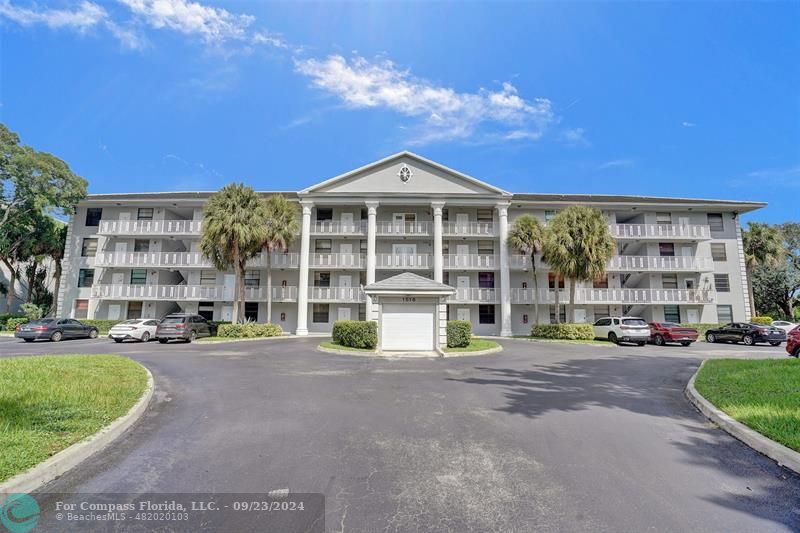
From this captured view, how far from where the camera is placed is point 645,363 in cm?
1435

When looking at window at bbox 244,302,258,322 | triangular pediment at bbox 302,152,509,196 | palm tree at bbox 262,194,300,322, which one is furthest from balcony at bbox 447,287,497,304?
window at bbox 244,302,258,322

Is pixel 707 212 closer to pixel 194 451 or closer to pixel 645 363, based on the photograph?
pixel 645 363

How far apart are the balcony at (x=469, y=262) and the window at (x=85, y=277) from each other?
28421 millimetres

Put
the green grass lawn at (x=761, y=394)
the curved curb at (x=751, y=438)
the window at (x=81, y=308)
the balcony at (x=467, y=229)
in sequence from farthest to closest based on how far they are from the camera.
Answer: the window at (x=81, y=308), the balcony at (x=467, y=229), the green grass lawn at (x=761, y=394), the curved curb at (x=751, y=438)

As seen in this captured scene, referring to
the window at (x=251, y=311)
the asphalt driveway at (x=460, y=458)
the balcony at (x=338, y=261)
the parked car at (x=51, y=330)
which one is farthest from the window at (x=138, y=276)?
the asphalt driveway at (x=460, y=458)

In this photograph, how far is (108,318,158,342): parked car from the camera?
858 inches

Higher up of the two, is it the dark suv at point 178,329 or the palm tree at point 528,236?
the palm tree at point 528,236

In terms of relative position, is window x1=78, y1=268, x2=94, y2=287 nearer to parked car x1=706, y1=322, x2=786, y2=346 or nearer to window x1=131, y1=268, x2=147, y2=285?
window x1=131, y1=268, x2=147, y2=285

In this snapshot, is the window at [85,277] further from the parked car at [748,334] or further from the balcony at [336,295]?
the parked car at [748,334]

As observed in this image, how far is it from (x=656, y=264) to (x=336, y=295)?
957 inches

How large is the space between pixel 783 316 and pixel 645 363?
46059 mm

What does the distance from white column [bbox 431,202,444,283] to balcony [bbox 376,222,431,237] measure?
3.97ft

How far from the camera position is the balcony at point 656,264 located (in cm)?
2916

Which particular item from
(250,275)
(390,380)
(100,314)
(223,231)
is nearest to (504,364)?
(390,380)
